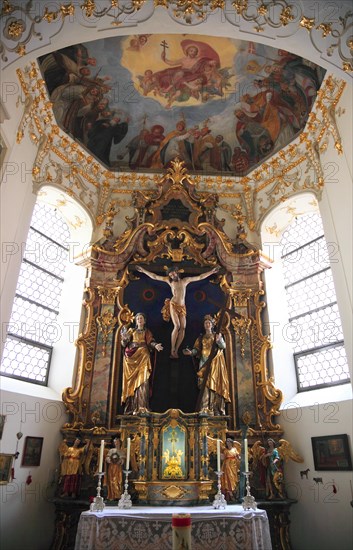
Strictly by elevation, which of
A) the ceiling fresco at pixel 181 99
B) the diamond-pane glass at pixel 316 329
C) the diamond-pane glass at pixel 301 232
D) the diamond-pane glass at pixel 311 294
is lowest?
the diamond-pane glass at pixel 316 329

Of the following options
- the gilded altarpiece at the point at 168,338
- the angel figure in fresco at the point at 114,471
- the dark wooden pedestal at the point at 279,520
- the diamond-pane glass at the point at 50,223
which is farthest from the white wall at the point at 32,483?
the diamond-pane glass at the point at 50,223

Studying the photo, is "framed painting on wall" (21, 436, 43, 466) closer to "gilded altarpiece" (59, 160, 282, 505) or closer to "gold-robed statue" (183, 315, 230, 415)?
"gilded altarpiece" (59, 160, 282, 505)

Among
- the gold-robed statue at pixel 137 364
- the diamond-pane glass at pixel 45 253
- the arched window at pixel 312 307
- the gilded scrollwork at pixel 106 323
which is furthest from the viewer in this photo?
the diamond-pane glass at pixel 45 253

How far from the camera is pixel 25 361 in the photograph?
29.5ft

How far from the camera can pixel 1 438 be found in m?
7.36

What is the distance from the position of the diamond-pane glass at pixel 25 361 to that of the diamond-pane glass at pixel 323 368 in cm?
585

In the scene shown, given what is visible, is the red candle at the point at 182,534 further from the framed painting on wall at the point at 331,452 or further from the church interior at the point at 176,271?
the framed painting on wall at the point at 331,452

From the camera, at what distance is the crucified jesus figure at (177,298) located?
923 centimetres

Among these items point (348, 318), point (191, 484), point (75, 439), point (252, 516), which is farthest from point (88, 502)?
point (348, 318)

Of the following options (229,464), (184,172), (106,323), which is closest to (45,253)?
(106,323)

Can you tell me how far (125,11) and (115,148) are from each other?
219 inches

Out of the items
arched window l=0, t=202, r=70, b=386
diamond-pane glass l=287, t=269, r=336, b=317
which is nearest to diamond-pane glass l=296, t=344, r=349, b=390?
diamond-pane glass l=287, t=269, r=336, b=317

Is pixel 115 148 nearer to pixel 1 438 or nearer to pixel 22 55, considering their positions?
pixel 22 55

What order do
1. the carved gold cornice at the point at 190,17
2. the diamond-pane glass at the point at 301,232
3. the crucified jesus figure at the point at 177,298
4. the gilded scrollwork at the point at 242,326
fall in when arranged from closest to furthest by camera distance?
the carved gold cornice at the point at 190,17 < the crucified jesus figure at the point at 177,298 < the gilded scrollwork at the point at 242,326 < the diamond-pane glass at the point at 301,232
